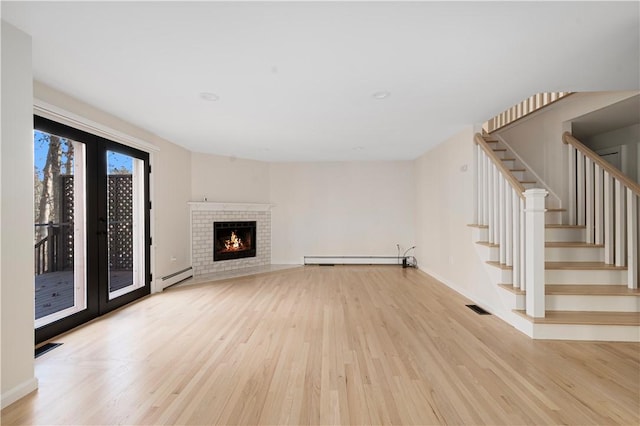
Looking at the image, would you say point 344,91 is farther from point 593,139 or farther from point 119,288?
point 593,139

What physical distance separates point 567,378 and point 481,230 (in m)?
2.02

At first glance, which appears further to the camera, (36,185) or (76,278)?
(76,278)

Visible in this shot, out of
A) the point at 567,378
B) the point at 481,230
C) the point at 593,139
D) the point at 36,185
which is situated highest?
the point at 593,139

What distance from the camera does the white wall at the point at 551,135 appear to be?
3.82 meters

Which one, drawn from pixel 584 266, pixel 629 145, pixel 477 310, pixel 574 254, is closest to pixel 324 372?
pixel 477 310

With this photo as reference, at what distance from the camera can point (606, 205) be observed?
137 inches

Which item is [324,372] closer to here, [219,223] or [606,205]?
[606,205]

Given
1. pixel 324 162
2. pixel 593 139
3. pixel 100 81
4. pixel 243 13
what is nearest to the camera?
pixel 243 13

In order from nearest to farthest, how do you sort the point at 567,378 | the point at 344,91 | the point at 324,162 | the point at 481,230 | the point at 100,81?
the point at 567,378 → the point at 100,81 → the point at 344,91 → the point at 481,230 → the point at 324,162

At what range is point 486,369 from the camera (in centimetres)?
222

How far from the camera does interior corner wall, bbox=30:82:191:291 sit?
4.45m

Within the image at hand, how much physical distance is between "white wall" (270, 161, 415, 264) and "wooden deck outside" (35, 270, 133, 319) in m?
4.04

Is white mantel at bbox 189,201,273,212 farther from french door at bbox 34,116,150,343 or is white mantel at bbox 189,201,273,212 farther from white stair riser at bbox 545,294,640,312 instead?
white stair riser at bbox 545,294,640,312

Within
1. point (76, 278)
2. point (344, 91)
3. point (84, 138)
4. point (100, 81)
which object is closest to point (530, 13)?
point (344, 91)
